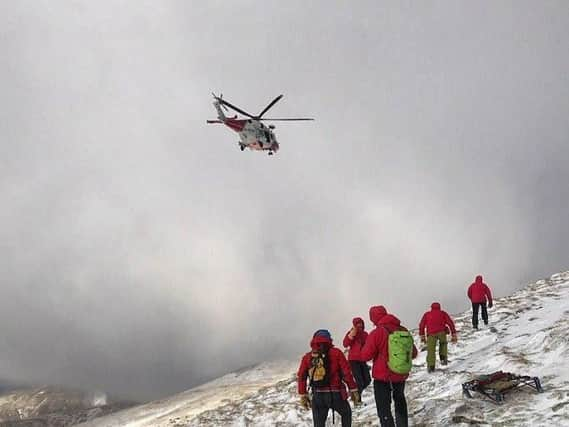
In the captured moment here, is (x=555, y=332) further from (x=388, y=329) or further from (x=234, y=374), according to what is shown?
(x=234, y=374)

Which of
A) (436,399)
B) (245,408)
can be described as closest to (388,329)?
(436,399)

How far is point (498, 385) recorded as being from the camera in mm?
10164

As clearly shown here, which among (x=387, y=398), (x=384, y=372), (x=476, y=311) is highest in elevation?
(x=476, y=311)

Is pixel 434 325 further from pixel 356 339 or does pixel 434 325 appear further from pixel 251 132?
pixel 251 132

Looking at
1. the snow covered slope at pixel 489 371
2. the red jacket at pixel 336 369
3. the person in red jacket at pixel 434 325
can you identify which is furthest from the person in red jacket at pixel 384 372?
the person in red jacket at pixel 434 325

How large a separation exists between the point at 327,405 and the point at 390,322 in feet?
6.59

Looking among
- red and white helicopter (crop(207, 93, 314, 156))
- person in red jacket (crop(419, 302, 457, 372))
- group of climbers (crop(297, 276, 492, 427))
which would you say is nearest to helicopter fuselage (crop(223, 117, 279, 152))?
red and white helicopter (crop(207, 93, 314, 156))

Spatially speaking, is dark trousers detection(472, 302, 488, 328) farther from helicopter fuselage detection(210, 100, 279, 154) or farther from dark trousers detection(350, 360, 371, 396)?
helicopter fuselage detection(210, 100, 279, 154)

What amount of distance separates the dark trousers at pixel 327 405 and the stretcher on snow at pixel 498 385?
155 inches

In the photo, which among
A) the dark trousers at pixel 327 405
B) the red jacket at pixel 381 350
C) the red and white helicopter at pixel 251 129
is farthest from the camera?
the red and white helicopter at pixel 251 129

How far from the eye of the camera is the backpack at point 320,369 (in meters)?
8.03

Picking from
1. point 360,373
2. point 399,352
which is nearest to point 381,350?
point 399,352

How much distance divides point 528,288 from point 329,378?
2453 centimetres

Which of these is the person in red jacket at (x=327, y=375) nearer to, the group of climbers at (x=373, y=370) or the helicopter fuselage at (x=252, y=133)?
the group of climbers at (x=373, y=370)
